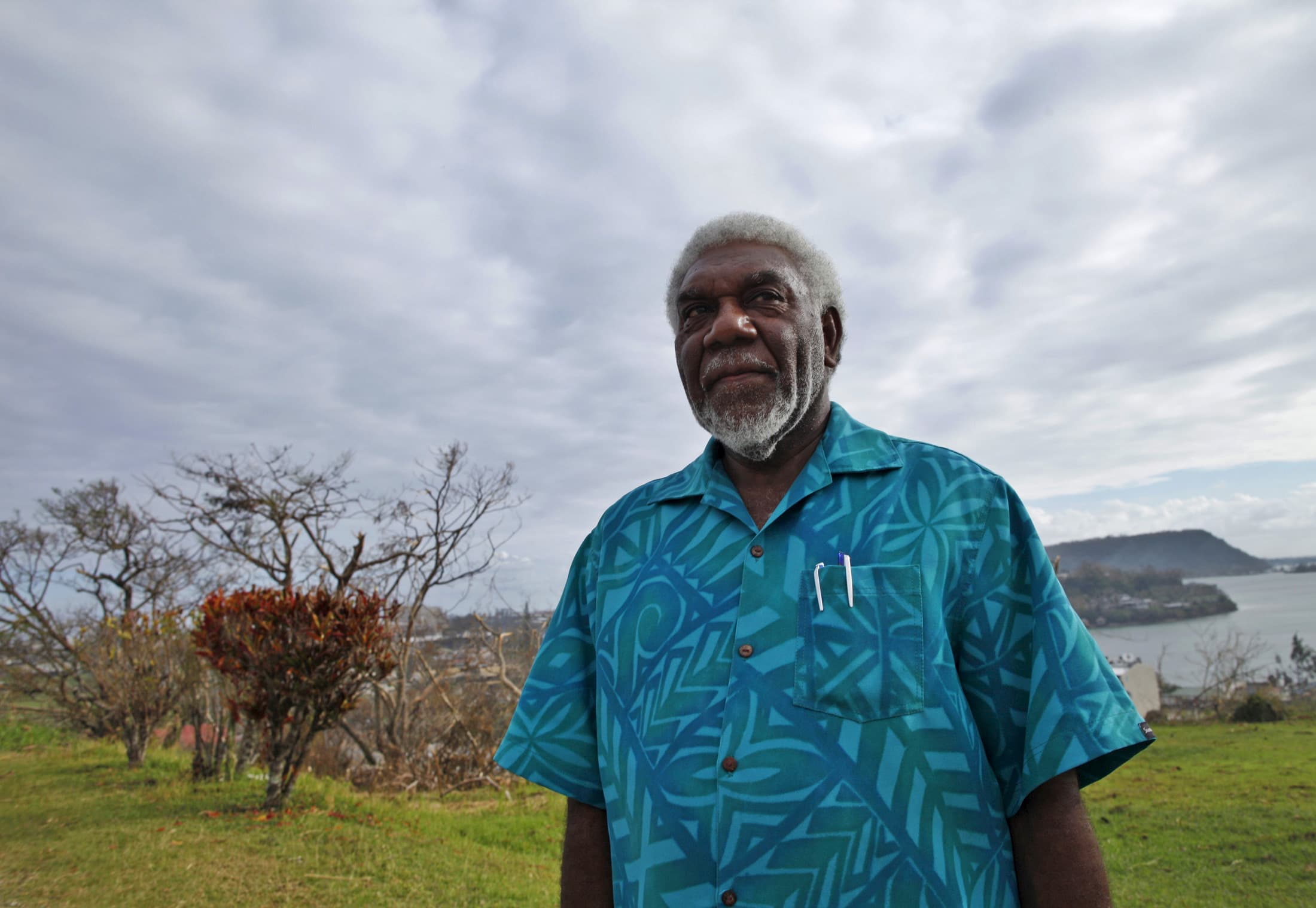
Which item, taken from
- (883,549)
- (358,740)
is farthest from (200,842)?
(883,549)

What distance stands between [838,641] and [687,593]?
0.32 metres

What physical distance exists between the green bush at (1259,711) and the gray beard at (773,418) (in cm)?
1177

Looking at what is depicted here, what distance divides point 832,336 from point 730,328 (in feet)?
1.22

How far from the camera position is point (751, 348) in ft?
5.31

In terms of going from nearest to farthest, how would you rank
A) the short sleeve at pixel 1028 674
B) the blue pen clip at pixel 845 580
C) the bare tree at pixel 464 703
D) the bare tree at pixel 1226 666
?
the short sleeve at pixel 1028 674 → the blue pen clip at pixel 845 580 → the bare tree at pixel 464 703 → the bare tree at pixel 1226 666

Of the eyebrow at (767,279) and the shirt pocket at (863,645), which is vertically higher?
the eyebrow at (767,279)

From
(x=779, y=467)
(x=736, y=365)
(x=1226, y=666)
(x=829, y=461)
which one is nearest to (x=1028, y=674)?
(x=829, y=461)

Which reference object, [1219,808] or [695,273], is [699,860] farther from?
[1219,808]

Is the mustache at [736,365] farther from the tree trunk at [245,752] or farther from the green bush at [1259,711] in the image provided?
the green bush at [1259,711]

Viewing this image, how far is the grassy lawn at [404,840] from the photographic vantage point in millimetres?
4375

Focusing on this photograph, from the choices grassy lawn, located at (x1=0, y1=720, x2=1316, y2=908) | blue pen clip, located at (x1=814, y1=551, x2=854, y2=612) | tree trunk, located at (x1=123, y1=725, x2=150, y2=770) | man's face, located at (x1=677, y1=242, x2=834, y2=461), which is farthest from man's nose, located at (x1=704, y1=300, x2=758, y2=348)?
tree trunk, located at (x1=123, y1=725, x2=150, y2=770)

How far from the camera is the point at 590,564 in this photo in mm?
1719

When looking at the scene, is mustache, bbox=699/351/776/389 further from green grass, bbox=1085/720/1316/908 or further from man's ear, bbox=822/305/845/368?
green grass, bbox=1085/720/1316/908

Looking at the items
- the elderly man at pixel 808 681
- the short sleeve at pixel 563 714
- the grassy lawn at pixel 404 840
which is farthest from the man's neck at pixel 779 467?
the grassy lawn at pixel 404 840
